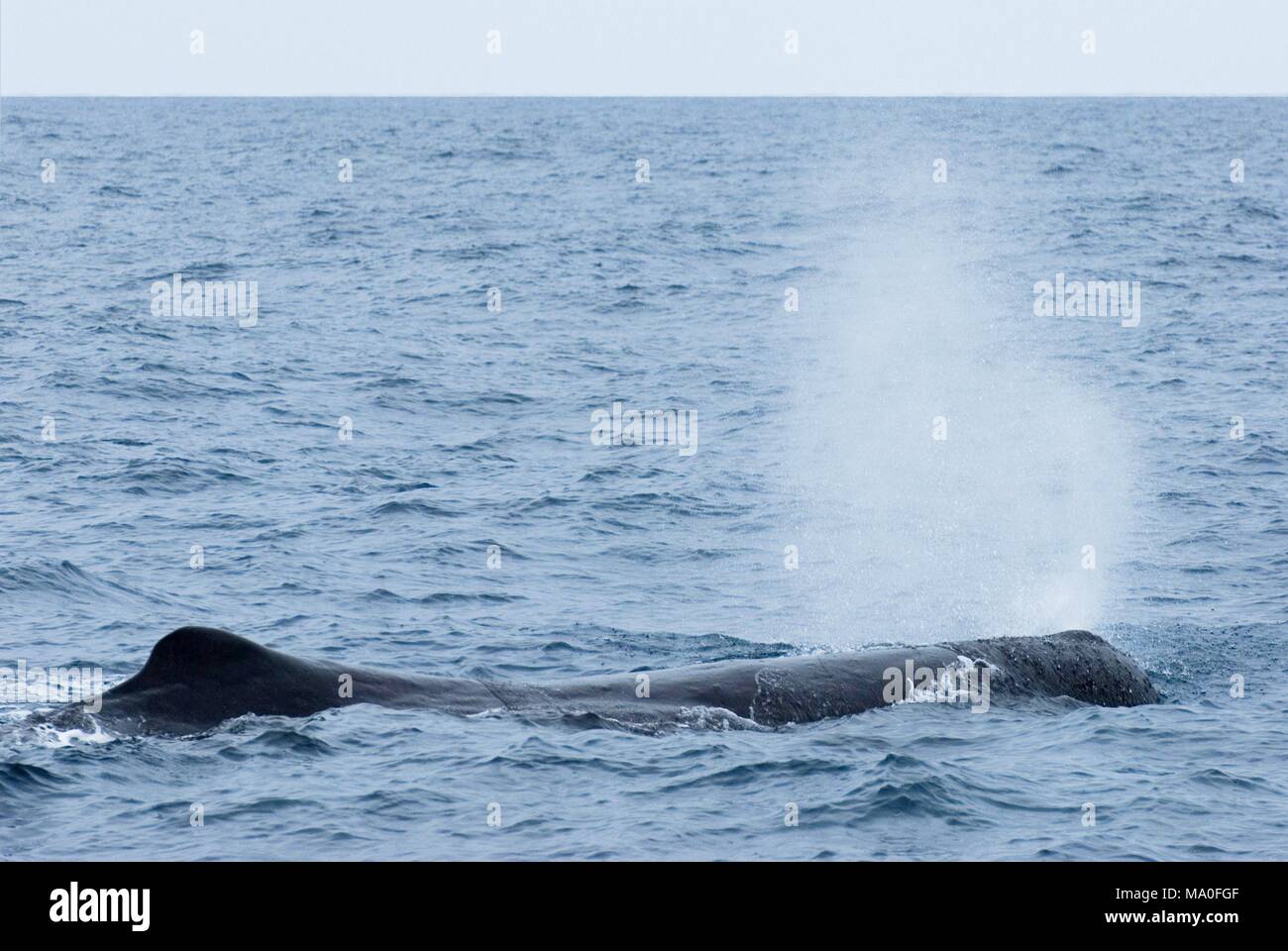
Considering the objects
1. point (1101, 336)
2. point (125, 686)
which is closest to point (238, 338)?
point (1101, 336)

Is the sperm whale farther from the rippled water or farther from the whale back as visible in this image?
the rippled water

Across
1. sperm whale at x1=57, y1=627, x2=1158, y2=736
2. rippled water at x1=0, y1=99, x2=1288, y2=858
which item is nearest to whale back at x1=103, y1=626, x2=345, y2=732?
sperm whale at x1=57, y1=627, x2=1158, y2=736

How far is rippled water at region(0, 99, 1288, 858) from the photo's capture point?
1550 centimetres

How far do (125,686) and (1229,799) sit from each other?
35.2 feet

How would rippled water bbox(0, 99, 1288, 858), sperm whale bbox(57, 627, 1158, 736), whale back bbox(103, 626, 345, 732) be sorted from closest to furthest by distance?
rippled water bbox(0, 99, 1288, 858) → whale back bbox(103, 626, 345, 732) → sperm whale bbox(57, 627, 1158, 736)

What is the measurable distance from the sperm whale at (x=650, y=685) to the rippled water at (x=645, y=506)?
435 millimetres

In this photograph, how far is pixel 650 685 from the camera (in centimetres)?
1870

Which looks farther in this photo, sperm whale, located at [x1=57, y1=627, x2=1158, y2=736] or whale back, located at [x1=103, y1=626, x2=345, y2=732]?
sperm whale, located at [x1=57, y1=627, x2=1158, y2=736]

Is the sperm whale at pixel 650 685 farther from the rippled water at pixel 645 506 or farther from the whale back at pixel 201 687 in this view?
the rippled water at pixel 645 506

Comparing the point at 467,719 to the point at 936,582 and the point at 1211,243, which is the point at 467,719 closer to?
the point at 936,582

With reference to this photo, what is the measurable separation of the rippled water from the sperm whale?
0.43 m

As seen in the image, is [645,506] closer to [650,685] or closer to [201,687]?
[650,685]

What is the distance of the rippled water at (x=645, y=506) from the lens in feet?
50.9

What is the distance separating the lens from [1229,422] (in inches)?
1463
